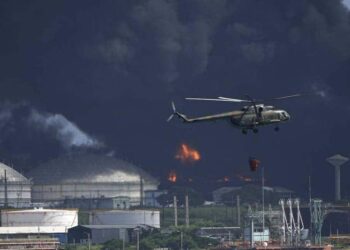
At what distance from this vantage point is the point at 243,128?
538 ft

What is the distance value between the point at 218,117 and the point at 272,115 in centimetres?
495

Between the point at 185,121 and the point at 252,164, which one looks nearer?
the point at 252,164

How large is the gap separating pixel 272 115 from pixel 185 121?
24.3 ft

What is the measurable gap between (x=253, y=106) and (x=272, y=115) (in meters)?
2.70

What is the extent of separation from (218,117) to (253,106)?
9.88 ft

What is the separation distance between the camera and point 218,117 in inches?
6501

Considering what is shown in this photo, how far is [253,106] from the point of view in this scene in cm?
16512

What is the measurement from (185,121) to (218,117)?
4525 millimetres

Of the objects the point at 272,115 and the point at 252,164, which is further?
the point at 272,115

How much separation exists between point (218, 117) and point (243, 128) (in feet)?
8.12

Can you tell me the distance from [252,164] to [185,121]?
544 inches

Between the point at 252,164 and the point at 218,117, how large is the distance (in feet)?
32.2

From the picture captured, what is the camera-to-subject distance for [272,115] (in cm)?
16712
